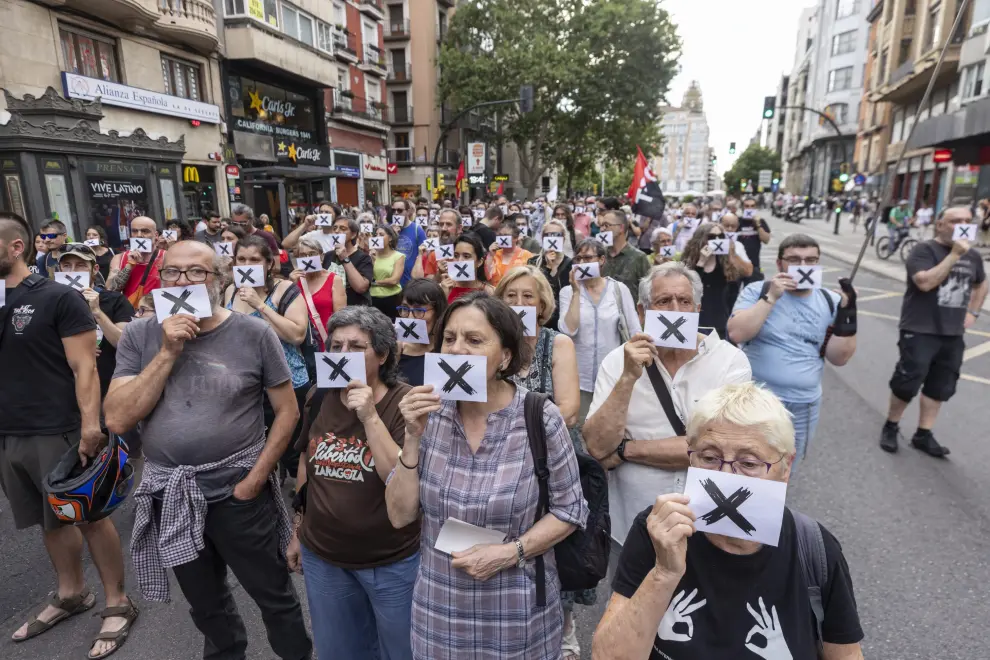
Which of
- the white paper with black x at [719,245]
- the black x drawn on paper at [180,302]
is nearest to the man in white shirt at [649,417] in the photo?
the black x drawn on paper at [180,302]

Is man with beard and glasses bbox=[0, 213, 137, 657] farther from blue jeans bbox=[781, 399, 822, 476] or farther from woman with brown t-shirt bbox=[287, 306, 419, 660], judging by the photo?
blue jeans bbox=[781, 399, 822, 476]

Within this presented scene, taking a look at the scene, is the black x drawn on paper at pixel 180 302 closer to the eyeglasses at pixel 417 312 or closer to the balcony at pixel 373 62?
the eyeglasses at pixel 417 312

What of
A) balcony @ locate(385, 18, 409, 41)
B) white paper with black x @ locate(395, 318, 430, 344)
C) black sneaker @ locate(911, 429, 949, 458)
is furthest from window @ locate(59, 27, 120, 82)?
balcony @ locate(385, 18, 409, 41)

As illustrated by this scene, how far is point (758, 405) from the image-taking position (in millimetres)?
1580

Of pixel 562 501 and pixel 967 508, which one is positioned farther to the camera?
pixel 967 508

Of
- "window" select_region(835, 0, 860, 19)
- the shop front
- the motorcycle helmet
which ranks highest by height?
"window" select_region(835, 0, 860, 19)

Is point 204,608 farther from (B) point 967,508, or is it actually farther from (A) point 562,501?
(B) point 967,508

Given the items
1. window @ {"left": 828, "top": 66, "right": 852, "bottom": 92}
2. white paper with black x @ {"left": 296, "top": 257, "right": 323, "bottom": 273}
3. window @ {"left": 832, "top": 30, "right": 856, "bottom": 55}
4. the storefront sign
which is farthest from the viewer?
window @ {"left": 828, "top": 66, "right": 852, "bottom": 92}

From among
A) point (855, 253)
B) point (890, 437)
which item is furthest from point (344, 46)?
point (890, 437)

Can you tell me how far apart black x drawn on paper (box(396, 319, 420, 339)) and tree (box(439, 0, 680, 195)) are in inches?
1314

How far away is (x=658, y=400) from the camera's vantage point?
8.08 ft

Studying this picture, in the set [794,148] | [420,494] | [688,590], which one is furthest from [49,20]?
[794,148]

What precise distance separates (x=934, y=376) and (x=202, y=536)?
5465 mm

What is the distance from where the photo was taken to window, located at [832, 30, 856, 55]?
61.1m
